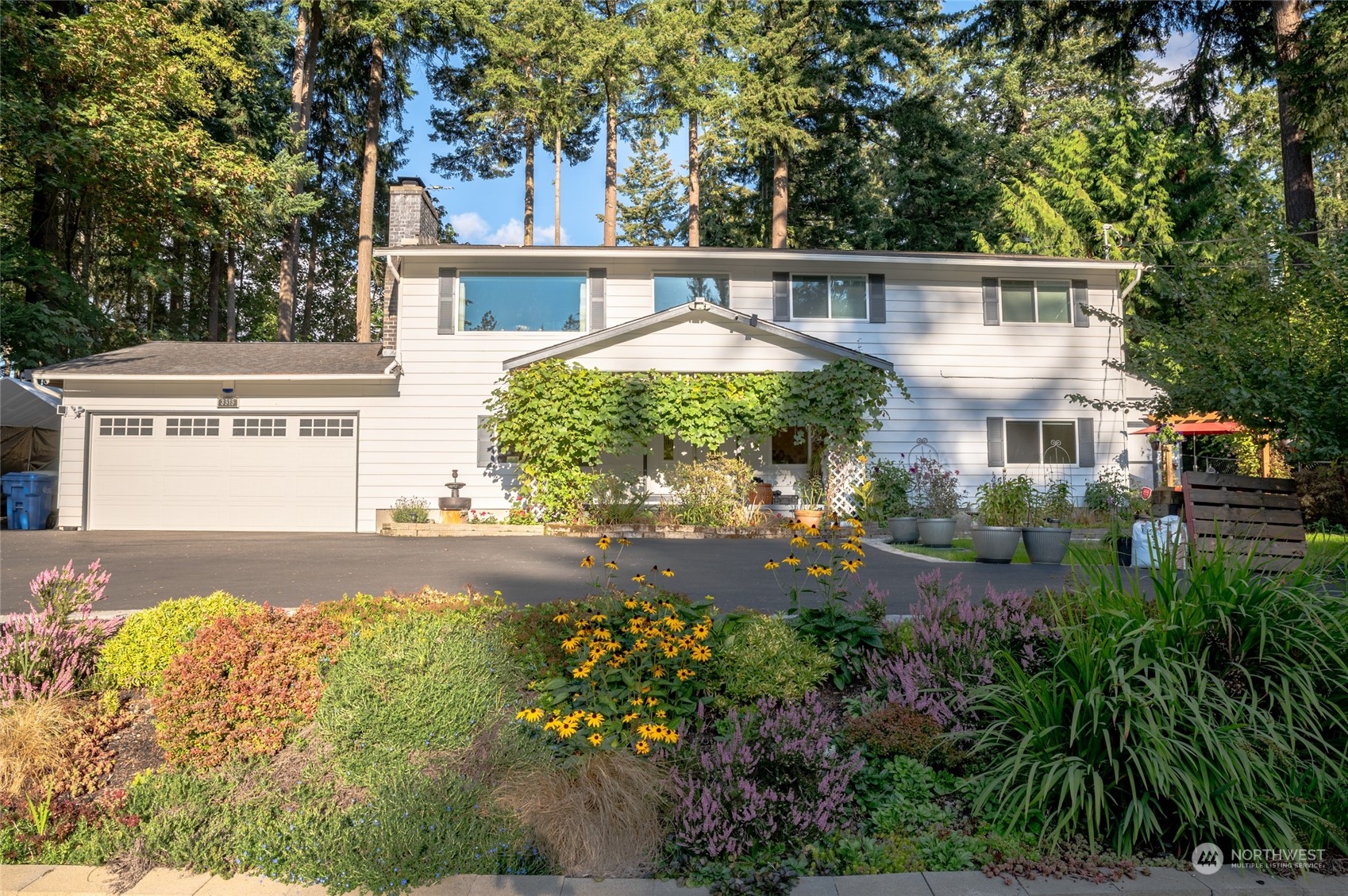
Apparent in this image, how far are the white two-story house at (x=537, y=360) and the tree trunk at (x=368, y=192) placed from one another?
8040mm

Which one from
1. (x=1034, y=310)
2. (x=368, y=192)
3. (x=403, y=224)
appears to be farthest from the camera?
(x=368, y=192)

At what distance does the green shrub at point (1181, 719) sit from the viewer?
313 cm

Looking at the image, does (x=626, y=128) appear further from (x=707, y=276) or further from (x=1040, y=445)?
(x=1040, y=445)

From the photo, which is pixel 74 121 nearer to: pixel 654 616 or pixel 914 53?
pixel 654 616

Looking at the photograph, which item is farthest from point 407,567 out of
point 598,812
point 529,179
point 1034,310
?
point 529,179

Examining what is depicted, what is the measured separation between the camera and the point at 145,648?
184 inches


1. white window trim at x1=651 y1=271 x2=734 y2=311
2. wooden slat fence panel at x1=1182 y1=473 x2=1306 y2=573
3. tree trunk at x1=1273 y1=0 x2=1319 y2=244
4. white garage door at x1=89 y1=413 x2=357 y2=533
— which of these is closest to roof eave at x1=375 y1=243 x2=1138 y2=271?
white window trim at x1=651 y1=271 x2=734 y2=311

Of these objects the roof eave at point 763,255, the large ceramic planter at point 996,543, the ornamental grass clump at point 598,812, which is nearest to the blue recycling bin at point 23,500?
the roof eave at point 763,255

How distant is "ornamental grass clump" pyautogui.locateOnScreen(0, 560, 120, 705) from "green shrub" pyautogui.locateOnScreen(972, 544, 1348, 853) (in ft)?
16.0

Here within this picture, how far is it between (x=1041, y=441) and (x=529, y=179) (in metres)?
20.5

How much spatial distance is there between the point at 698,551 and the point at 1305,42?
12.6 m

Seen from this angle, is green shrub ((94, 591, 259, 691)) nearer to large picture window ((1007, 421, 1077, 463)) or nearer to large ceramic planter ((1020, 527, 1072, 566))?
large ceramic planter ((1020, 527, 1072, 566))

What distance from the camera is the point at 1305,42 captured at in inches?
494

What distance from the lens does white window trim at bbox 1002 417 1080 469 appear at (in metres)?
17.3
